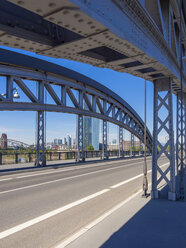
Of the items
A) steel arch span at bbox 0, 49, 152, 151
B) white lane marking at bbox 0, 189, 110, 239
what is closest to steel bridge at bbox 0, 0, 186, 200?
white lane marking at bbox 0, 189, 110, 239

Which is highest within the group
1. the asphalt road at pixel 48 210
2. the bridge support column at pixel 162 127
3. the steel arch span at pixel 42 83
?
the steel arch span at pixel 42 83

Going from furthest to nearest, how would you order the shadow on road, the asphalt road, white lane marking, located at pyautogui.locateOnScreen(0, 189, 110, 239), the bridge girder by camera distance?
white lane marking, located at pyautogui.locateOnScreen(0, 189, 110, 239) → the asphalt road → the shadow on road → the bridge girder

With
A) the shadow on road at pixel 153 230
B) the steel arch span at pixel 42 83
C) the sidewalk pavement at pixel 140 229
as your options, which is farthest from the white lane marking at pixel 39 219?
the steel arch span at pixel 42 83

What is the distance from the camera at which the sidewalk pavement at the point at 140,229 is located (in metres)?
4.76

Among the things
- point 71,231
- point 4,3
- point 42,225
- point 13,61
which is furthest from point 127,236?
point 13,61

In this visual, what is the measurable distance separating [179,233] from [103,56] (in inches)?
170

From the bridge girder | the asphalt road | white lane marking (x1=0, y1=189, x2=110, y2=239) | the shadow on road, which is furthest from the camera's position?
white lane marking (x1=0, y1=189, x2=110, y2=239)

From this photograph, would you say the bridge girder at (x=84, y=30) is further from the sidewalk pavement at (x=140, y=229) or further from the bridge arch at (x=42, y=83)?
the bridge arch at (x=42, y=83)

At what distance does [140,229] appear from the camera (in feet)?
18.1

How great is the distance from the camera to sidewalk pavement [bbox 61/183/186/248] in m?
4.76

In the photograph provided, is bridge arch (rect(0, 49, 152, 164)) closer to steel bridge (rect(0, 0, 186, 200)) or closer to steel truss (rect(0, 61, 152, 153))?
steel truss (rect(0, 61, 152, 153))

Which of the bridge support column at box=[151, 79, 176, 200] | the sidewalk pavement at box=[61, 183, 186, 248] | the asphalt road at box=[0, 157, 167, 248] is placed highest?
the bridge support column at box=[151, 79, 176, 200]

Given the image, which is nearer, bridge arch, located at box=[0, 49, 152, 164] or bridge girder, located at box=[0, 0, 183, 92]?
bridge girder, located at box=[0, 0, 183, 92]

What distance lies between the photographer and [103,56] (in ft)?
18.7
